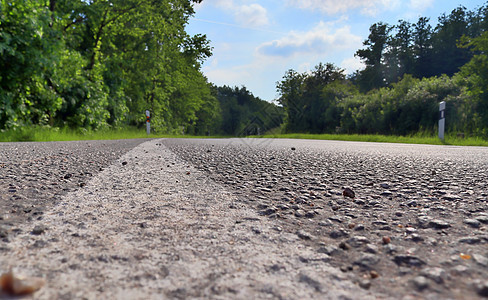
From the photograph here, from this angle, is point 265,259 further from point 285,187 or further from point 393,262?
point 285,187

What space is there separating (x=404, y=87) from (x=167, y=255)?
1911 centimetres

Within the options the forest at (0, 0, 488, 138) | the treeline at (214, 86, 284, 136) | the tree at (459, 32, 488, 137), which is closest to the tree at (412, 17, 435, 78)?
the forest at (0, 0, 488, 138)

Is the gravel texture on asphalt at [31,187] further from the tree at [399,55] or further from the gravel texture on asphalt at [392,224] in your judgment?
the tree at [399,55]

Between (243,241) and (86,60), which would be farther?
(86,60)

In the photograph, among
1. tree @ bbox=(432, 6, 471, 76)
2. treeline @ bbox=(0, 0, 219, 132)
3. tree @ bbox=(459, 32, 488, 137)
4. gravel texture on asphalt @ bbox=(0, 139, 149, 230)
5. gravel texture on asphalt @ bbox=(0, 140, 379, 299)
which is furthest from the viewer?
tree @ bbox=(432, 6, 471, 76)

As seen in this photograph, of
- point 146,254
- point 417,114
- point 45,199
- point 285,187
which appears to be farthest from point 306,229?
point 417,114

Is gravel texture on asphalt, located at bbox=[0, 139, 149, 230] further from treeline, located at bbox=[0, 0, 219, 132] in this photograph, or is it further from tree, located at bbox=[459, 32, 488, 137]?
tree, located at bbox=[459, 32, 488, 137]

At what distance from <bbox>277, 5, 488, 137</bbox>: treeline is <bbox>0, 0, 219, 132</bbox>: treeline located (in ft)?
22.9

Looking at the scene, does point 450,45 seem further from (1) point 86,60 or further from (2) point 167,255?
(2) point 167,255

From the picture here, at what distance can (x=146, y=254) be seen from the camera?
0.84m

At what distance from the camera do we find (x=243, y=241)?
0.96 m

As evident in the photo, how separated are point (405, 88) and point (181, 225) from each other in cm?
1889

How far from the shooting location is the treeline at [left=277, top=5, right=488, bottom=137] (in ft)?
35.8

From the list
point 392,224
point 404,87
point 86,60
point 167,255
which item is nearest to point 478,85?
point 404,87
